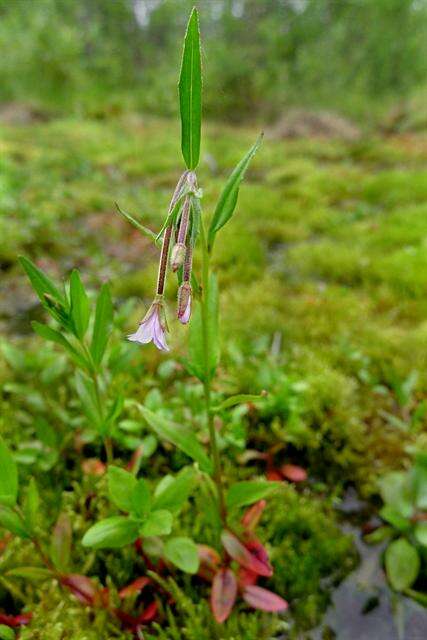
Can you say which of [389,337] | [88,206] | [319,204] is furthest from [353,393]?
[88,206]

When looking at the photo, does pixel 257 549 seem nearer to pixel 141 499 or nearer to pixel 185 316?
pixel 141 499

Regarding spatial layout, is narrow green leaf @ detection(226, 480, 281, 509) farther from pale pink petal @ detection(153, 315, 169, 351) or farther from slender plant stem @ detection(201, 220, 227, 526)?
pale pink petal @ detection(153, 315, 169, 351)

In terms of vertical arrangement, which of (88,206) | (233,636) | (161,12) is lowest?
(233,636)

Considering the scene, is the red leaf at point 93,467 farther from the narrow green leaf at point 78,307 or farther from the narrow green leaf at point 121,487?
the narrow green leaf at point 78,307

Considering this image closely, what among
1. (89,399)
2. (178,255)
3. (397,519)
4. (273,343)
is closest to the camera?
(178,255)

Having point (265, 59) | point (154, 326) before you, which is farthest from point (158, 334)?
point (265, 59)

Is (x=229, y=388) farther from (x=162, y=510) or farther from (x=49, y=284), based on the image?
(x=49, y=284)

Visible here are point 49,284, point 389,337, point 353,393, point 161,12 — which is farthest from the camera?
point 161,12
